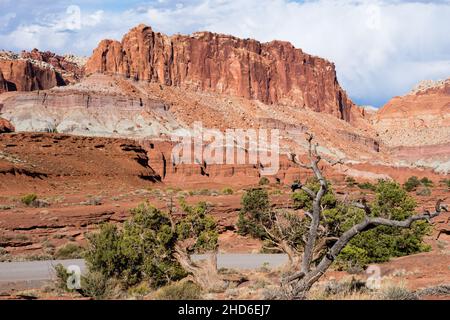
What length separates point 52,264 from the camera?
15453 mm

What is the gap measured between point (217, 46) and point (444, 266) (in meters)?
131

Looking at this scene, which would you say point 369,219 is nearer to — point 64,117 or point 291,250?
point 291,250

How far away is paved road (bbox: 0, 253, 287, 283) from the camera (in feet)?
54.6

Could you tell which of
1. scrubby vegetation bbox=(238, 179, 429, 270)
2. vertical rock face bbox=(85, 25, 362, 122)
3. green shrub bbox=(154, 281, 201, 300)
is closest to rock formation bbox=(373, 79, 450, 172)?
vertical rock face bbox=(85, 25, 362, 122)

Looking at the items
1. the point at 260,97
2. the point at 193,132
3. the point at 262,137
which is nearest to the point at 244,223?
the point at 193,132

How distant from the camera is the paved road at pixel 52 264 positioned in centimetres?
1664

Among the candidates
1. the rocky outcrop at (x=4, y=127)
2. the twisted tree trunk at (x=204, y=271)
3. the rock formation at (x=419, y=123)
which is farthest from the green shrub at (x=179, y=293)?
the rock formation at (x=419, y=123)

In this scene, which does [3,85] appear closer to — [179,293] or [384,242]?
[384,242]

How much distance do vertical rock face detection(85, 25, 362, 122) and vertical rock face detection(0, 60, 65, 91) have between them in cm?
1726

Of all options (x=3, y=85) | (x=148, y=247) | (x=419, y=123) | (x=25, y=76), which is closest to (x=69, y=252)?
(x=148, y=247)

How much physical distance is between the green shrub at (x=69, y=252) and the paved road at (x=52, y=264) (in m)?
0.78

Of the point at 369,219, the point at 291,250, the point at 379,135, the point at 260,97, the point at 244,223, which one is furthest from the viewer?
the point at 379,135

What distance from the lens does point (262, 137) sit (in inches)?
4377

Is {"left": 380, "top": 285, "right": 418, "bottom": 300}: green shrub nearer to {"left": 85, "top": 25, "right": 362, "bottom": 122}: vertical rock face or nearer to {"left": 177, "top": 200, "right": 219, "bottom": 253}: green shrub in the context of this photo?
{"left": 177, "top": 200, "right": 219, "bottom": 253}: green shrub
